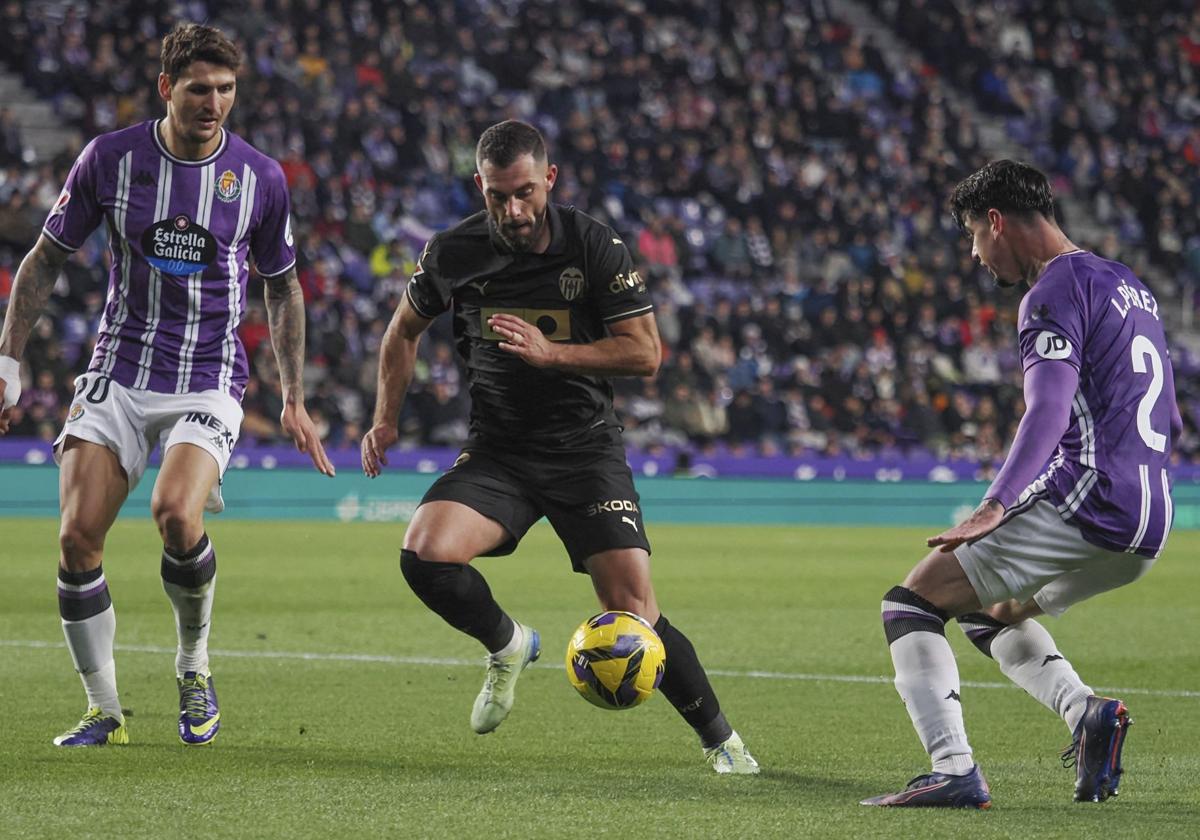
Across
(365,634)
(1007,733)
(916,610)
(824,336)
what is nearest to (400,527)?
(824,336)

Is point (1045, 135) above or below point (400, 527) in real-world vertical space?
above

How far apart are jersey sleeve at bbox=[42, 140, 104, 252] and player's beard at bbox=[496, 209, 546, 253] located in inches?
57.8

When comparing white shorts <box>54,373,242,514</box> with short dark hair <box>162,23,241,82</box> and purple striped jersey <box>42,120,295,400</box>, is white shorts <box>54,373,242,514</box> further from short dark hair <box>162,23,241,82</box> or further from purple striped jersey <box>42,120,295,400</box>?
short dark hair <box>162,23,241,82</box>

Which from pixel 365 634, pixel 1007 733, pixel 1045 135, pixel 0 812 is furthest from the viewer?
pixel 1045 135

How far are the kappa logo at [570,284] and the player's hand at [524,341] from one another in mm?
366

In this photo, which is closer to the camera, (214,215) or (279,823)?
(279,823)

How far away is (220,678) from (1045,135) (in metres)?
26.0

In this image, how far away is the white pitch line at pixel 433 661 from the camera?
8.44 meters

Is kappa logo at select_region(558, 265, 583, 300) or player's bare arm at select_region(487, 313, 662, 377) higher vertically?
kappa logo at select_region(558, 265, 583, 300)

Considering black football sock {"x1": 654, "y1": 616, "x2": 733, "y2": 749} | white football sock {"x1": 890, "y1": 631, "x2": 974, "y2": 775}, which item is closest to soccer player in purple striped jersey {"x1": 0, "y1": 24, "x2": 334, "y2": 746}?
black football sock {"x1": 654, "y1": 616, "x2": 733, "y2": 749}

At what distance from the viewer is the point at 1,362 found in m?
6.24

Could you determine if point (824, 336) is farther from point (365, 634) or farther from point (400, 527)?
point (365, 634)

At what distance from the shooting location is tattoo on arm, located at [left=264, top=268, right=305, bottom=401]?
6746 millimetres

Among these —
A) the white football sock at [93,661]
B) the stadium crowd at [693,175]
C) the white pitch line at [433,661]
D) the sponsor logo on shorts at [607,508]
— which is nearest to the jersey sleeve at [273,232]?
the white football sock at [93,661]
